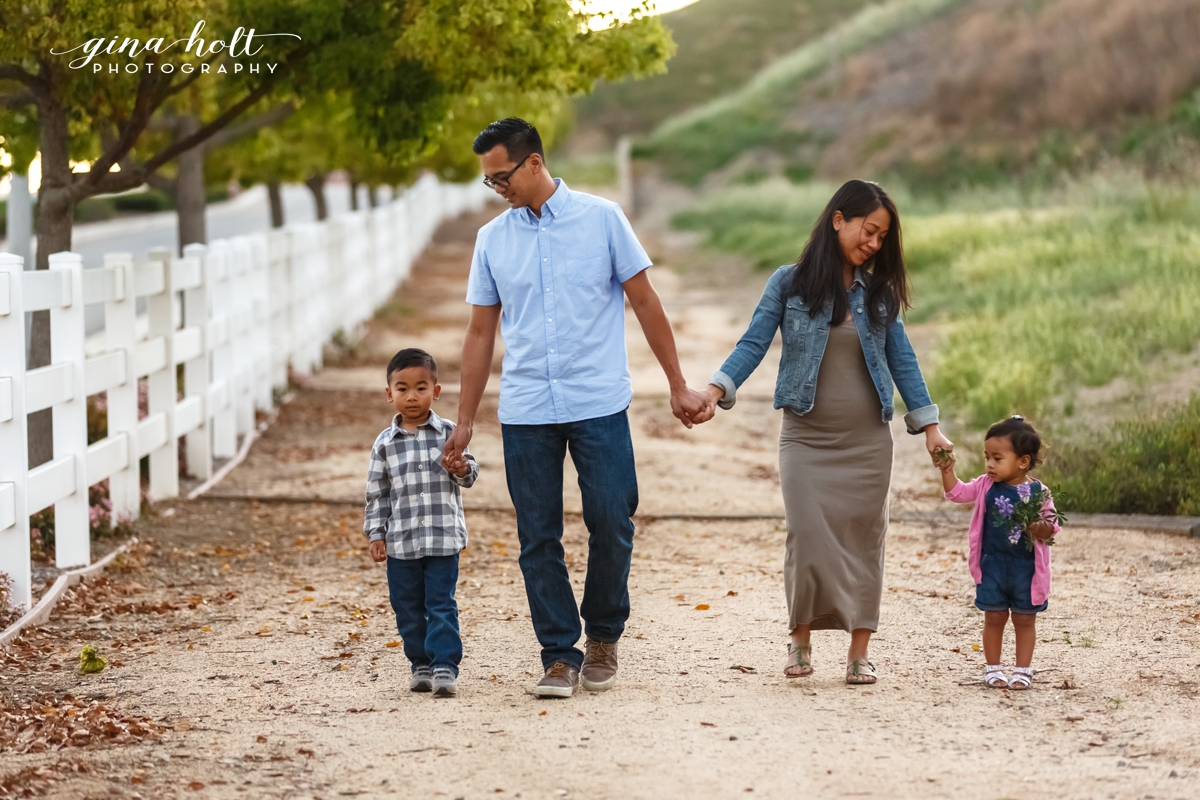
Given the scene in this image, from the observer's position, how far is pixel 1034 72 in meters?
38.4

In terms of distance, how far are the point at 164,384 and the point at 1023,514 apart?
17.8 ft

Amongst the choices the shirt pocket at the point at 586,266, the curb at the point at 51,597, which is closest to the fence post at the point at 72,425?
the curb at the point at 51,597

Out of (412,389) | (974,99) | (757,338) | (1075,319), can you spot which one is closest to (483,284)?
(412,389)

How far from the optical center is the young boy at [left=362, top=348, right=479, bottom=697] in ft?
16.3

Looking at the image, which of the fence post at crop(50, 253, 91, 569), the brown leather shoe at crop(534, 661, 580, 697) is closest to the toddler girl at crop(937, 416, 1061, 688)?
the brown leather shoe at crop(534, 661, 580, 697)

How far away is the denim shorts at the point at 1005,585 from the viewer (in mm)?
4898

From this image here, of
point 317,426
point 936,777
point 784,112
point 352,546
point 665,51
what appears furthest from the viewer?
point 784,112

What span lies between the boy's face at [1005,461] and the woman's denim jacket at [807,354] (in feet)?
0.78

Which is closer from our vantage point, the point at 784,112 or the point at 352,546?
the point at 352,546

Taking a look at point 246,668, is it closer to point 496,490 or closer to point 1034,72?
point 496,490

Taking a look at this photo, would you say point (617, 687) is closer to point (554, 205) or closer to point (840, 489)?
point (840, 489)

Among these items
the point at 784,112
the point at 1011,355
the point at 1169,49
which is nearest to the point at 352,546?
the point at 1011,355

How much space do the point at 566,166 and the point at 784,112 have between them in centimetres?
1525

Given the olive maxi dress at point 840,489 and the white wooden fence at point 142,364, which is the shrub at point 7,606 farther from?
the olive maxi dress at point 840,489
